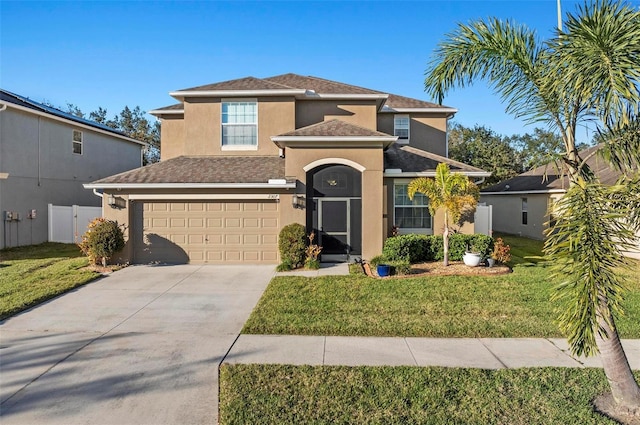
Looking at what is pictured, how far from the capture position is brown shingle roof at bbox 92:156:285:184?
13558mm

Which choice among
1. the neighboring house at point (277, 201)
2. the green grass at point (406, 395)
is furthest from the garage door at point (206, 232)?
the green grass at point (406, 395)

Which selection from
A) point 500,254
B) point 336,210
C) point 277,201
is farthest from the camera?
point 336,210

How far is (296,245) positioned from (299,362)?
713 centimetres

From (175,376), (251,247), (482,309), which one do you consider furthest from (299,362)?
(251,247)

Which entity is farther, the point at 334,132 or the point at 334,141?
the point at 334,132

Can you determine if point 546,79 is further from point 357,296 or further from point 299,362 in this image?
point 357,296

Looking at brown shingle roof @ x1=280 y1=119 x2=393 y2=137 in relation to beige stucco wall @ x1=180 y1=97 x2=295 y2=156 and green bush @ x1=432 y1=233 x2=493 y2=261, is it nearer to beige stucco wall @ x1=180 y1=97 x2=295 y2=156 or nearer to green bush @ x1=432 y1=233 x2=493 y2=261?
beige stucco wall @ x1=180 y1=97 x2=295 y2=156

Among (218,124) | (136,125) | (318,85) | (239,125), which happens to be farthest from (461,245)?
(136,125)

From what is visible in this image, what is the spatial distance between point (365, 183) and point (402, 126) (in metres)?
6.54

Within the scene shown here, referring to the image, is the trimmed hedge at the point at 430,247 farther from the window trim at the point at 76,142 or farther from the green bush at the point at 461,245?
the window trim at the point at 76,142

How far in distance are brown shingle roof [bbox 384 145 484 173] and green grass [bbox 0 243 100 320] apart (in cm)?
1068

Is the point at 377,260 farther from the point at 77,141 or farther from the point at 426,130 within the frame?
the point at 77,141

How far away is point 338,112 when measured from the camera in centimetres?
1673

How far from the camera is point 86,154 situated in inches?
827
